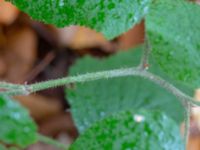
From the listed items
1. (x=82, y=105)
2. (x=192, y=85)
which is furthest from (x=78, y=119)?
(x=192, y=85)

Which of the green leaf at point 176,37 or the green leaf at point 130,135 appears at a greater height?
the green leaf at point 176,37

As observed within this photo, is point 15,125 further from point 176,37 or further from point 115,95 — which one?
point 176,37

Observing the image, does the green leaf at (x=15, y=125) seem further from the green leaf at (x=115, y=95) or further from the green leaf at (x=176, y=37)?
the green leaf at (x=176, y=37)

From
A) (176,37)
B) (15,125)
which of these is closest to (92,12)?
(176,37)

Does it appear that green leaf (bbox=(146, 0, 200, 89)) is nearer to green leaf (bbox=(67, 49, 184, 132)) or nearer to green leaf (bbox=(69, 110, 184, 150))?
green leaf (bbox=(69, 110, 184, 150))

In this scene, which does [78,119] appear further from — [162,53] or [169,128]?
[162,53]

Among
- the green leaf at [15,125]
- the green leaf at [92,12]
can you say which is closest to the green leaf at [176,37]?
the green leaf at [92,12]
